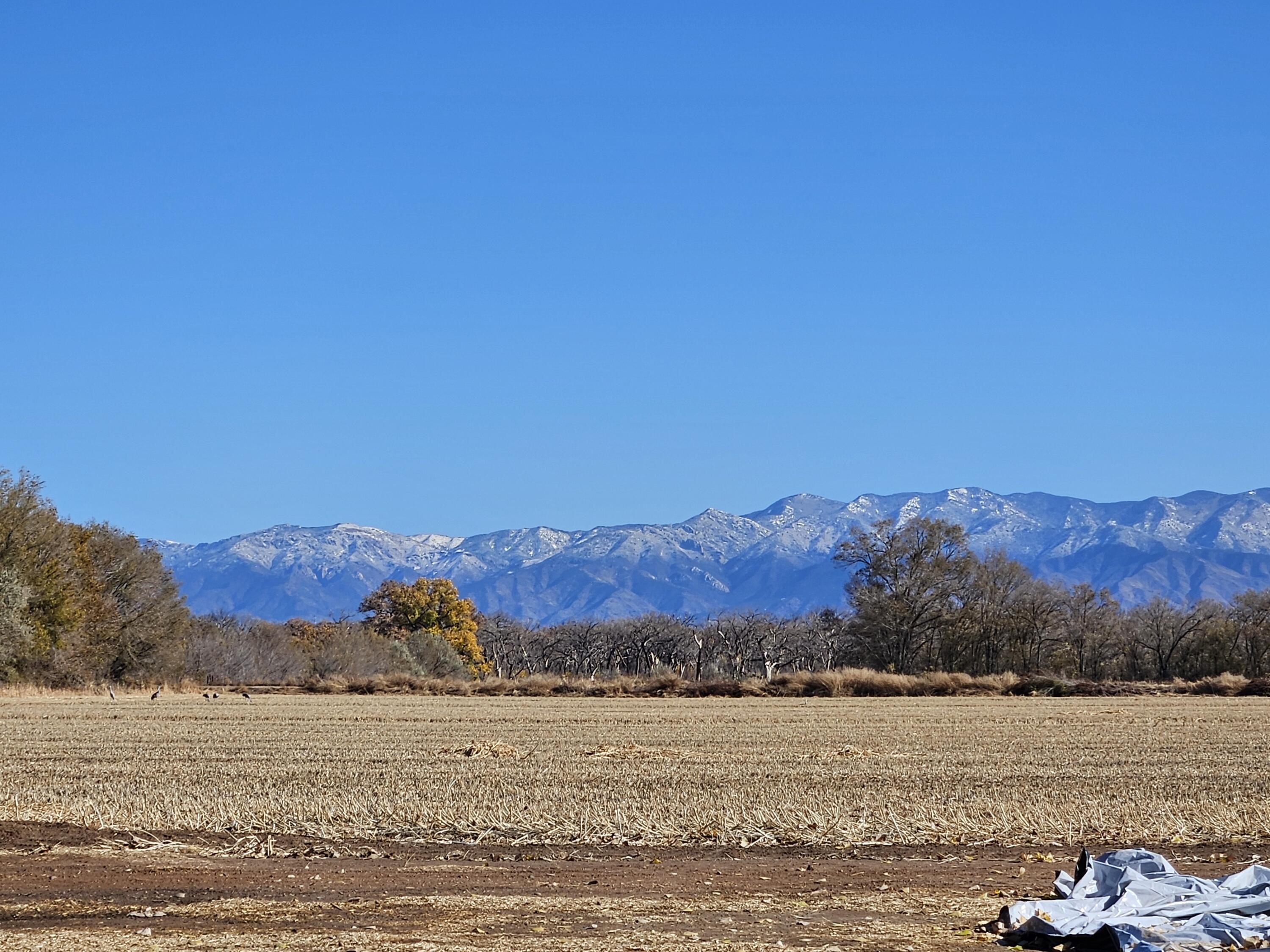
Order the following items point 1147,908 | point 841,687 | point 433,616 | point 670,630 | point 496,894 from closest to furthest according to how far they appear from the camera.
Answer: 1. point 1147,908
2. point 496,894
3. point 841,687
4. point 433,616
5. point 670,630

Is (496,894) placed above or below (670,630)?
below

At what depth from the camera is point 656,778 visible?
1969 cm

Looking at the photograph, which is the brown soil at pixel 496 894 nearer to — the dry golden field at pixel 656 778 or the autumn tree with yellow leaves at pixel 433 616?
the dry golden field at pixel 656 778

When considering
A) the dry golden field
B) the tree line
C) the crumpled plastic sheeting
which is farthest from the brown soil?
the tree line

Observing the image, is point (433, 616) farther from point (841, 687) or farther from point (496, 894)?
point (496, 894)

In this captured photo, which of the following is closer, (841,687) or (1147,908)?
(1147,908)

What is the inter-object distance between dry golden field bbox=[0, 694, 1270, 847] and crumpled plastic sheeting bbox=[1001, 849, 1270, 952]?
12.8ft

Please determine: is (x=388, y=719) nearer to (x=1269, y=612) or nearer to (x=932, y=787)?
(x=932, y=787)

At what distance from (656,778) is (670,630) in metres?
100

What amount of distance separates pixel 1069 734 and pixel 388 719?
18.4 metres

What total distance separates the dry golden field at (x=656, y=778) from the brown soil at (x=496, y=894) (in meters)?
0.93

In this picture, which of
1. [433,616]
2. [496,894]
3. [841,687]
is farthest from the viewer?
[433,616]

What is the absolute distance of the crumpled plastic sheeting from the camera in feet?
30.1

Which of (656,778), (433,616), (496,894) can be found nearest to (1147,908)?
(496,894)
